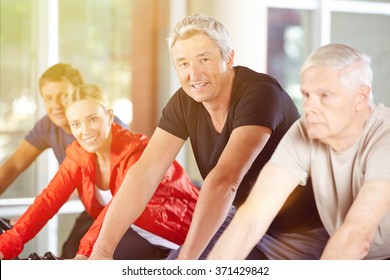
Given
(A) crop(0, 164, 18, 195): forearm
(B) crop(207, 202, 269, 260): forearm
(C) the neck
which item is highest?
(C) the neck

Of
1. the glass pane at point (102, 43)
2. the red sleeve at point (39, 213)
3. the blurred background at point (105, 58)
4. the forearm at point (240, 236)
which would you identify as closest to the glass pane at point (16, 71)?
the blurred background at point (105, 58)

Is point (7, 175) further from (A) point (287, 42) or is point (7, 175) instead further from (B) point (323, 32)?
(B) point (323, 32)

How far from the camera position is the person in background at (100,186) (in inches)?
100.0

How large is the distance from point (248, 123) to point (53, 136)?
758 mm

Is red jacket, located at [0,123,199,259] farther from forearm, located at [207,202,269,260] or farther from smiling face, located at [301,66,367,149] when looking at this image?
smiling face, located at [301,66,367,149]

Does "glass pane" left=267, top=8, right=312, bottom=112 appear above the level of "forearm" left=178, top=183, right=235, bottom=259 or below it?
above

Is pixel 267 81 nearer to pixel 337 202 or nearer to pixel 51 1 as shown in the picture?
pixel 337 202

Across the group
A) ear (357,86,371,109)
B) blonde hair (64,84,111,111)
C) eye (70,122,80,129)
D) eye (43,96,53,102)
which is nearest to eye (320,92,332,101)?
ear (357,86,371,109)

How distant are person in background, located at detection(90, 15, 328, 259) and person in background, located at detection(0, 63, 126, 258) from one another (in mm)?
126

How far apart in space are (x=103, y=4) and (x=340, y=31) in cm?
94

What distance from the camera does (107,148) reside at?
254 cm

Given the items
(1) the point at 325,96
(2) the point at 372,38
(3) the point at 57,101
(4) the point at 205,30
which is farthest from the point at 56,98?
(2) the point at 372,38

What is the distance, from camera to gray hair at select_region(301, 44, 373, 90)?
2320mm

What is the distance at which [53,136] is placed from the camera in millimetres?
2572
